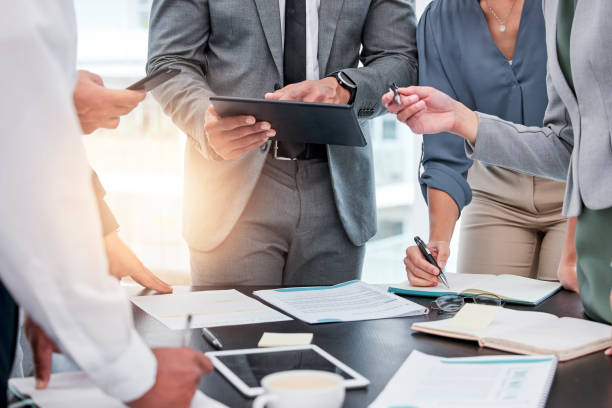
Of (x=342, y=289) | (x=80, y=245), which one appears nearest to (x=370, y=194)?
(x=342, y=289)

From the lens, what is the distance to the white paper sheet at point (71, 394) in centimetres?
88

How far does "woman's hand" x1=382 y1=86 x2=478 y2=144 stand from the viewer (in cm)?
171

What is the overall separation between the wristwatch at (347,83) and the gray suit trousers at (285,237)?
25 cm

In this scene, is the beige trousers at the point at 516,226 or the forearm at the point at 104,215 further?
the beige trousers at the point at 516,226

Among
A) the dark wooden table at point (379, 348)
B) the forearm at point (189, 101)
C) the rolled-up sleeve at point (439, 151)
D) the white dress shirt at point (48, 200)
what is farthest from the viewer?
the rolled-up sleeve at point (439, 151)

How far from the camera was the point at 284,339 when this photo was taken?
120 cm

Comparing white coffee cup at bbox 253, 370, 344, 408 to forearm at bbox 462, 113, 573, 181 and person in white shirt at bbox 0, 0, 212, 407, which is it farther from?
forearm at bbox 462, 113, 573, 181

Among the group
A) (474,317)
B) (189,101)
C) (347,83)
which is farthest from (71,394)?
(347,83)

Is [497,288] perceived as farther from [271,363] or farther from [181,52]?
[181,52]

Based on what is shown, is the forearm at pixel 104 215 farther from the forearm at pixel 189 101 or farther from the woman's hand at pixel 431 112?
the woman's hand at pixel 431 112

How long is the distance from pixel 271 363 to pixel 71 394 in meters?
0.31

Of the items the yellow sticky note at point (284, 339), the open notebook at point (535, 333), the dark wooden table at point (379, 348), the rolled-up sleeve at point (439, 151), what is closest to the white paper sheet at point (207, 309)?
the dark wooden table at point (379, 348)

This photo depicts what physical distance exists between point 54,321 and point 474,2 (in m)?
1.80

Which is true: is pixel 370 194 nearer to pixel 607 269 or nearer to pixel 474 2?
pixel 474 2
